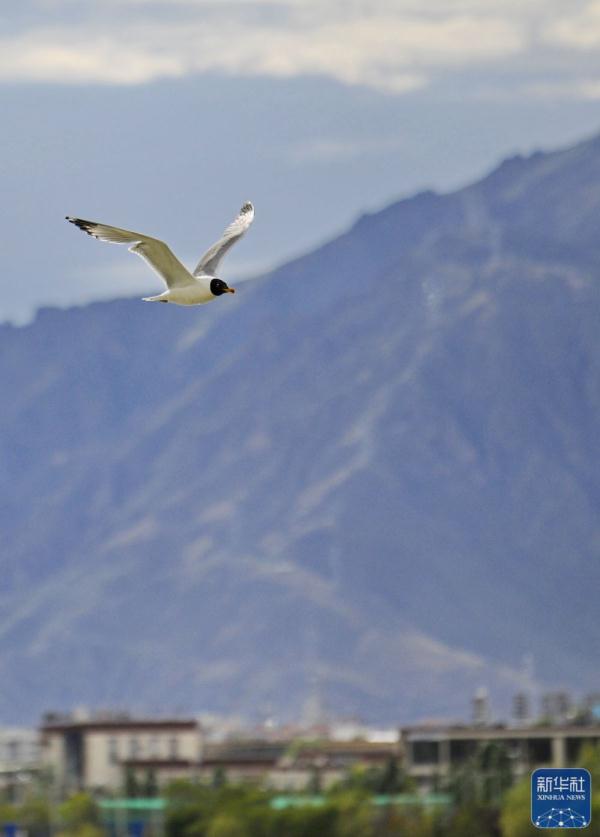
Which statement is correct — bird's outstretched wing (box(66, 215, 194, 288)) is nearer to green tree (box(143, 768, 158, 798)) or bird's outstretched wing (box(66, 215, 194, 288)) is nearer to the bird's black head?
the bird's black head

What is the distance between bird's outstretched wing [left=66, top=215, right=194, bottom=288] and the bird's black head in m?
0.41

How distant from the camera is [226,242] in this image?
5303 cm

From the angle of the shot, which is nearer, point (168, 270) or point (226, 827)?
point (168, 270)

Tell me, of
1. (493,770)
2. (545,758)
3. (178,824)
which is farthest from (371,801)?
(545,758)

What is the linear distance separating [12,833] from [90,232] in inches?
3842

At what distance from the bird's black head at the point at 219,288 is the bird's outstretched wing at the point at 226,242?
2645 mm

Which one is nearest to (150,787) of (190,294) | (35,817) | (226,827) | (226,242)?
(35,817)

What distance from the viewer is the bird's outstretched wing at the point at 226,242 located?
51.4 metres

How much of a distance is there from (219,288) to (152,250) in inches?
55.4

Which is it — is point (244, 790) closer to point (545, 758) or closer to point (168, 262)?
point (545, 758)

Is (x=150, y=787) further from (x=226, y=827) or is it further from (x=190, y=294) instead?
(x=190, y=294)

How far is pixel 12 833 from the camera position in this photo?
5507 inches

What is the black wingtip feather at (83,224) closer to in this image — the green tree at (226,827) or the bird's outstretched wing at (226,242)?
the bird's outstretched wing at (226,242)

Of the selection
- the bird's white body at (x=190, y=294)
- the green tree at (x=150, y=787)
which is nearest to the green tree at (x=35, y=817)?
the green tree at (x=150, y=787)
